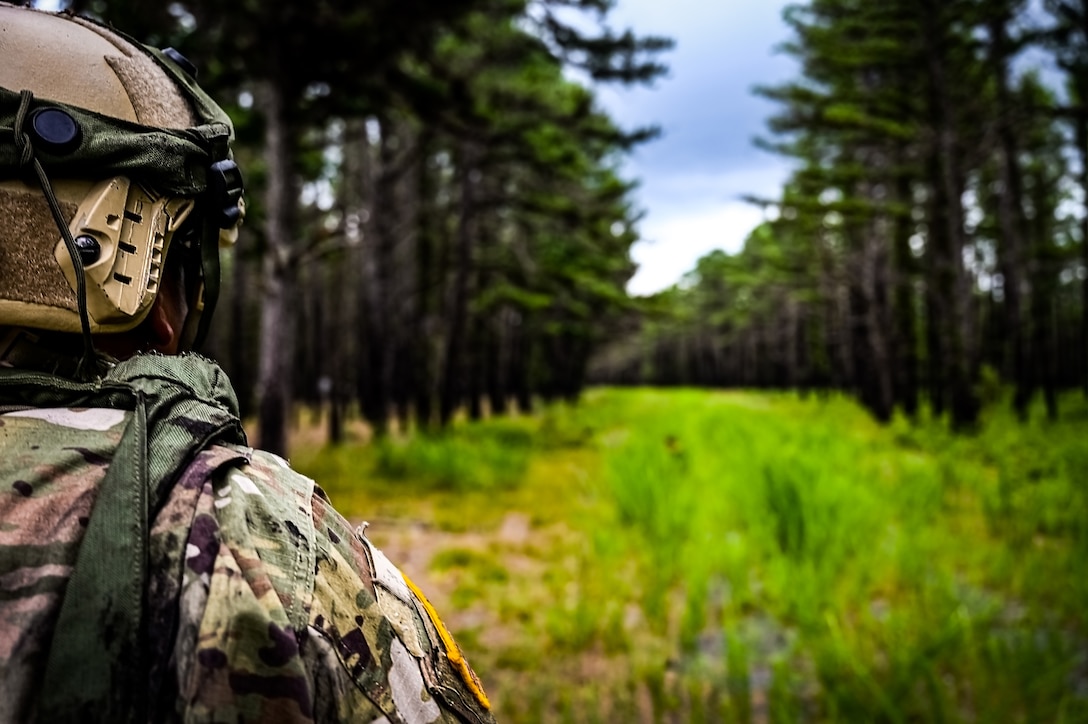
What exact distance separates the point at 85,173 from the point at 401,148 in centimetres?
1382

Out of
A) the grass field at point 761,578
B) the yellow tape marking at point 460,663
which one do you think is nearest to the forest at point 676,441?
the grass field at point 761,578

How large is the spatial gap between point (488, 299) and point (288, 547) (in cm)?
1340

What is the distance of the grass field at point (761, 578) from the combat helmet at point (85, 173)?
2824 millimetres

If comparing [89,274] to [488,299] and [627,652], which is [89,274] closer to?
[627,652]

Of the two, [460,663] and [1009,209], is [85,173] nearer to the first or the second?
[460,663]

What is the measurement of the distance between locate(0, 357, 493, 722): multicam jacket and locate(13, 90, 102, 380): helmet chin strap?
0.10 metres

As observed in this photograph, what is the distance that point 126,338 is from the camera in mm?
1106

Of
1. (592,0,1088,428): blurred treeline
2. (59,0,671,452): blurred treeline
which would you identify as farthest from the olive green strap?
(592,0,1088,428): blurred treeline

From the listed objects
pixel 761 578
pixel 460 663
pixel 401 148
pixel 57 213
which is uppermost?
pixel 401 148

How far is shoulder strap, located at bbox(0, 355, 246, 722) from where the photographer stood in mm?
694

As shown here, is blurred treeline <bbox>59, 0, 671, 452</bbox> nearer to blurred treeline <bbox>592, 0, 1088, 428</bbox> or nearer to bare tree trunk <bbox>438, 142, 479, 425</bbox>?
bare tree trunk <bbox>438, 142, 479, 425</bbox>

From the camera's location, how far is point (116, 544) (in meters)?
0.73

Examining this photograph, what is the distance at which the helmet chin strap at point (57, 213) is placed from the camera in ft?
2.90

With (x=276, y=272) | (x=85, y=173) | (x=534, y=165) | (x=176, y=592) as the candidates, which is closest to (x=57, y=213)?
(x=85, y=173)
